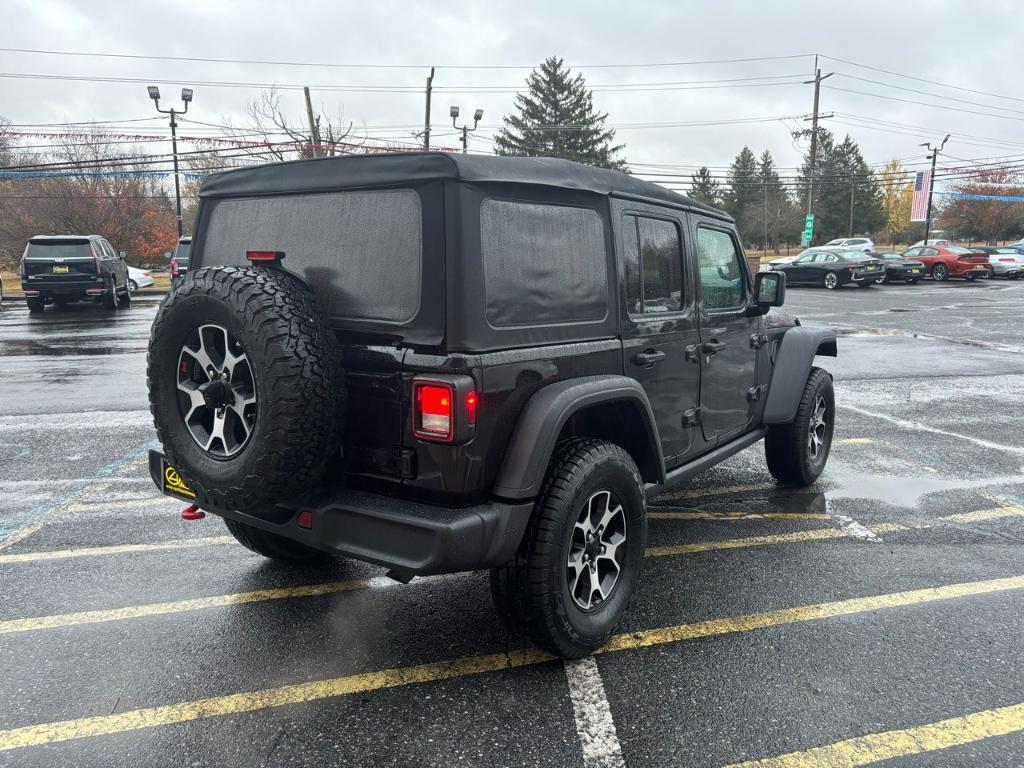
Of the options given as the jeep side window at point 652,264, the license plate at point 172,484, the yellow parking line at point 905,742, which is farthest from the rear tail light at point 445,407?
the yellow parking line at point 905,742

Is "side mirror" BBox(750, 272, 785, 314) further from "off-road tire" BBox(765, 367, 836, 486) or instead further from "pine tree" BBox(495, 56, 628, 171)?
"pine tree" BBox(495, 56, 628, 171)

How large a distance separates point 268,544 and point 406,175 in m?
2.09

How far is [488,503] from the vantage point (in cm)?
266

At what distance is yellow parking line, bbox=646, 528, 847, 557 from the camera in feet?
13.5

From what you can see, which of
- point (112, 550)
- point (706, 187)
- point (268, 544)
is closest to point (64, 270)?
point (112, 550)

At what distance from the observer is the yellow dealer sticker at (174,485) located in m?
3.17

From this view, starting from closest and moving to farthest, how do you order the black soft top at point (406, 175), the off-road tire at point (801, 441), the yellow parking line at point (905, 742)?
the yellow parking line at point (905, 742)
the black soft top at point (406, 175)
the off-road tire at point (801, 441)

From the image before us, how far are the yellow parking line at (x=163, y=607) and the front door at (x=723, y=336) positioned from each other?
81.1 inches

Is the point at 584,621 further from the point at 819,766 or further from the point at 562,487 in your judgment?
the point at 819,766

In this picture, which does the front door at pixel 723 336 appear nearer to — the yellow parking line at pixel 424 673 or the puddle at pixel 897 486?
the yellow parking line at pixel 424 673

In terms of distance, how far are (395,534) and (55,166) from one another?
34046 millimetres

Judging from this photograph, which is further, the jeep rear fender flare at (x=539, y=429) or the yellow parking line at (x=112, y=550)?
the yellow parking line at (x=112, y=550)

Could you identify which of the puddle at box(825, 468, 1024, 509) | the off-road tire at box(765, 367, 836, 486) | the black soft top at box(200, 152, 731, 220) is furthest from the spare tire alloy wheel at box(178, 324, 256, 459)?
the puddle at box(825, 468, 1024, 509)

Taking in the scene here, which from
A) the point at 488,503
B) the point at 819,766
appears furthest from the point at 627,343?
the point at 819,766
